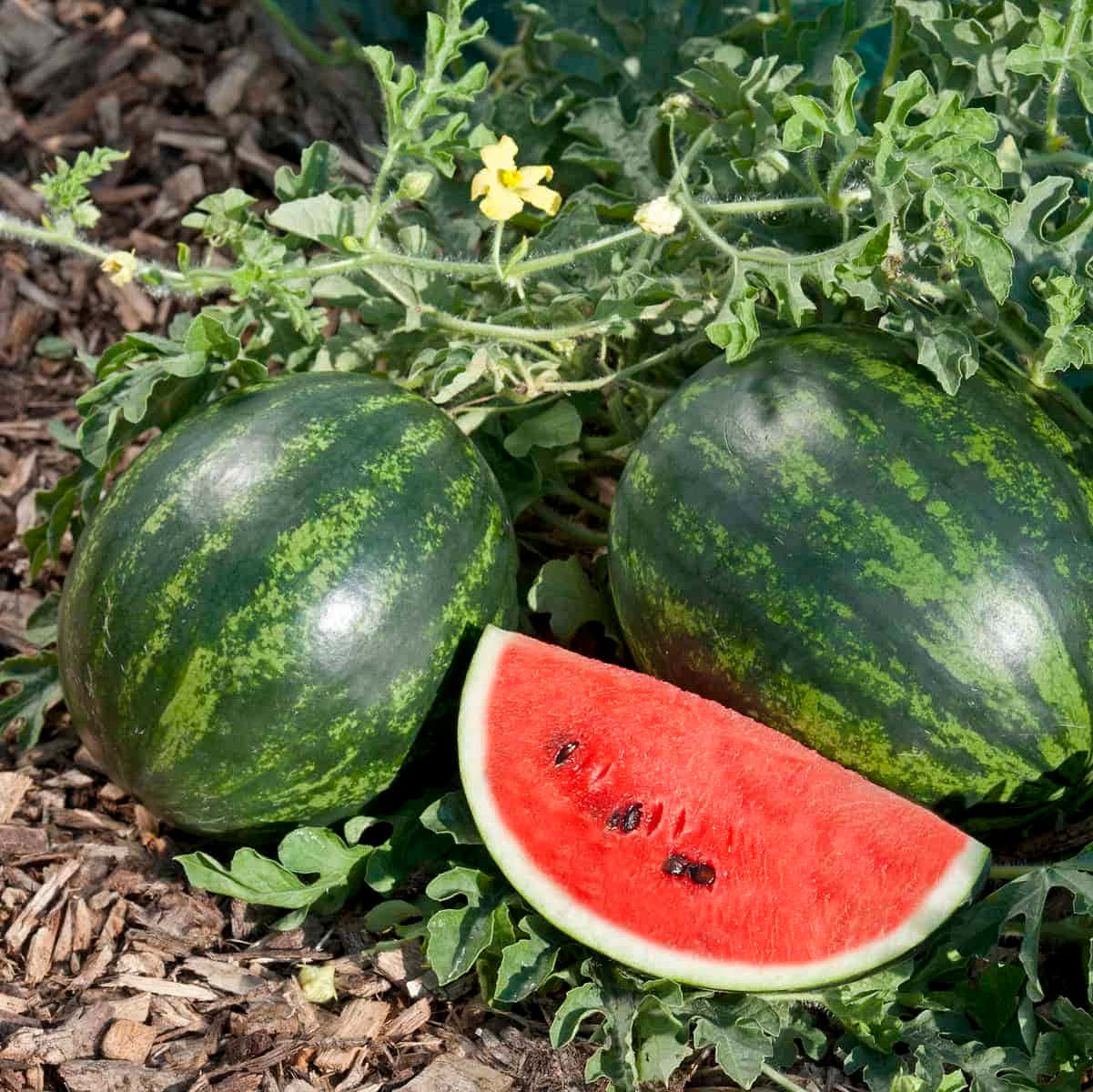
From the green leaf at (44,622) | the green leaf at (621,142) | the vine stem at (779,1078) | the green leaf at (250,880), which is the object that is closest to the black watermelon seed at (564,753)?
the green leaf at (250,880)

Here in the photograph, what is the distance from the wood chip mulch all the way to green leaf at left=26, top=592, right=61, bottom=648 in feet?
0.50

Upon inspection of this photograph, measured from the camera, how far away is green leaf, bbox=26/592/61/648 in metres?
3.27

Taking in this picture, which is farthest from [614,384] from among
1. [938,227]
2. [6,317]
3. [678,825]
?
[6,317]

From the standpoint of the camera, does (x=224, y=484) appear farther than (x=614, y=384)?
No

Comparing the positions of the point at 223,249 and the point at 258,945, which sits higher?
the point at 223,249

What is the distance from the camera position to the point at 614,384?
3.43 metres

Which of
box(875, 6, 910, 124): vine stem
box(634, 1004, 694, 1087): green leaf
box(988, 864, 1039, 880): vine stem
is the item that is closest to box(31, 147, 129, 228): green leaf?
box(875, 6, 910, 124): vine stem

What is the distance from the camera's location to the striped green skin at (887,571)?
98.7 inches

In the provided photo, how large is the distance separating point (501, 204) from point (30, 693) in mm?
1598

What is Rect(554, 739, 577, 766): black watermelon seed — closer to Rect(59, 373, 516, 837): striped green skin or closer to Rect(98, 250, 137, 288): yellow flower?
Rect(59, 373, 516, 837): striped green skin

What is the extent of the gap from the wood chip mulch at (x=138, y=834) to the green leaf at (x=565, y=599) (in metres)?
0.85

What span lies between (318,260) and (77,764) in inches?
54.1

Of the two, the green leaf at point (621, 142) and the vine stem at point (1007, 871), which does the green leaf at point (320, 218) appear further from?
the vine stem at point (1007, 871)

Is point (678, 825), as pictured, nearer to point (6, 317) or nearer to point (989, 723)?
point (989, 723)
